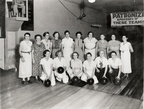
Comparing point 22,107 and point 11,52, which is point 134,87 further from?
point 11,52

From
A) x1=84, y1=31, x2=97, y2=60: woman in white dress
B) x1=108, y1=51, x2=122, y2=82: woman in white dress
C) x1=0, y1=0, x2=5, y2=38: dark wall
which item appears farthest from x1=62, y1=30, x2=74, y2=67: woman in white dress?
x1=0, y1=0, x2=5, y2=38: dark wall

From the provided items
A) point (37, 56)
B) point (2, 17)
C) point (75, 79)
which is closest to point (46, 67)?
point (37, 56)

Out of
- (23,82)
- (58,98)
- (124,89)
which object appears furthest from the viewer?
(23,82)

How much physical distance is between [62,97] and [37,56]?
140cm

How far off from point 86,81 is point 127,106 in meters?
1.45

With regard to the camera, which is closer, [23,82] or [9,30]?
[23,82]

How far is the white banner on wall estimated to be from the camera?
5.44 m

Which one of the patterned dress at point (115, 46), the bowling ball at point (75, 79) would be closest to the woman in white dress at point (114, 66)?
the patterned dress at point (115, 46)

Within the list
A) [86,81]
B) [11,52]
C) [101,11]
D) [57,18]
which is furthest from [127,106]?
[101,11]

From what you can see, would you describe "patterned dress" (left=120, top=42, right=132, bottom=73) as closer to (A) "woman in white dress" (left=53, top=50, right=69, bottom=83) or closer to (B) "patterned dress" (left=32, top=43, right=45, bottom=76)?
(A) "woman in white dress" (left=53, top=50, right=69, bottom=83)

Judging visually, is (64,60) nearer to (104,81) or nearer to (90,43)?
(90,43)

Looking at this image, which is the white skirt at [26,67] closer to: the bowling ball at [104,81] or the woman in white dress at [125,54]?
the bowling ball at [104,81]

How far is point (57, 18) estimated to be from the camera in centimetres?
666

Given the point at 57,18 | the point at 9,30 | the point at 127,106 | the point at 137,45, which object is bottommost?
the point at 127,106
